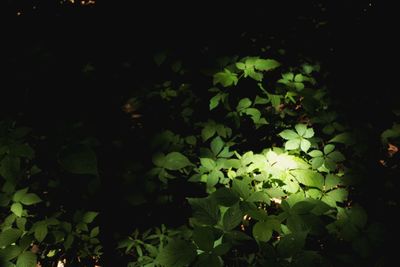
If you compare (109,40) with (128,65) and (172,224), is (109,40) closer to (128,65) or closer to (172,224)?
(128,65)

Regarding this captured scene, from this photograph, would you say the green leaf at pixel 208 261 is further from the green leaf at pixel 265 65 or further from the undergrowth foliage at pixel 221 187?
the green leaf at pixel 265 65

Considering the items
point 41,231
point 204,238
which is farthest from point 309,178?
point 41,231

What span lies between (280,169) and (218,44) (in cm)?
150

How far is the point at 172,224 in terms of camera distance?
2.14 metres

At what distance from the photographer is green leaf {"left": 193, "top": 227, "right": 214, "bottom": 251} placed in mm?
1123

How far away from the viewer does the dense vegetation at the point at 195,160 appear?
1319 mm

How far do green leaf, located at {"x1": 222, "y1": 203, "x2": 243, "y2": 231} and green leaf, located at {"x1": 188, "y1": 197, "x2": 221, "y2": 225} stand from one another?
4 centimetres

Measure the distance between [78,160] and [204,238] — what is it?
643mm

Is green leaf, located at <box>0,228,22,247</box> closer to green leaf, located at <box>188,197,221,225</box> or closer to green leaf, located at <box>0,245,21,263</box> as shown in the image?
green leaf, located at <box>0,245,21,263</box>

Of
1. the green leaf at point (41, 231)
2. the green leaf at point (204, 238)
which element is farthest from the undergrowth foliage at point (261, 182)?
the green leaf at point (41, 231)

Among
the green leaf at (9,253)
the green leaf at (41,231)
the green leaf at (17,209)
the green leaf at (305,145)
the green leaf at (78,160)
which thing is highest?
the green leaf at (78,160)

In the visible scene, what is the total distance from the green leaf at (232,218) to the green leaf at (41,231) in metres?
0.82

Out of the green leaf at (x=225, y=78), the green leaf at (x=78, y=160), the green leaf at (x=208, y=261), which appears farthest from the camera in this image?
the green leaf at (x=225, y=78)

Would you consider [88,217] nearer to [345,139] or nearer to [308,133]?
[308,133]
